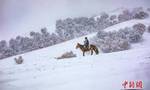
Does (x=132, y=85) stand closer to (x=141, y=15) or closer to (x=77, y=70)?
(x=77, y=70)

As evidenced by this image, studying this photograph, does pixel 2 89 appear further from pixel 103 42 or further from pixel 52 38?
pixel 103 42

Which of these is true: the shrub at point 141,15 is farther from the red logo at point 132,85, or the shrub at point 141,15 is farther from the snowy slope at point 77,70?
the red logo at point 132,85

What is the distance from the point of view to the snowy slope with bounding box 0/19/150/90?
2637mm

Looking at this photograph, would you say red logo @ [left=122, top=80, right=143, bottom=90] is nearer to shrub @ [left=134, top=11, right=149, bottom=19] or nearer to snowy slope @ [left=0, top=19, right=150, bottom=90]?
snowy slope @ [left=0, top=19, right=150, bottom=90]

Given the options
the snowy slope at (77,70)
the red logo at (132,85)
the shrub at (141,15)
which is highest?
the shrub at (141,15)

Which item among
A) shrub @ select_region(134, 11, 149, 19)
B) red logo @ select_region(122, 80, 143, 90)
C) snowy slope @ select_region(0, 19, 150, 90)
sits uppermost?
shrub @ select_region(134, 11, 149, 19)

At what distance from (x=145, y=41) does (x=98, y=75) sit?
62cm

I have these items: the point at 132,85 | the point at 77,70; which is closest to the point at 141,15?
the point at 132,85

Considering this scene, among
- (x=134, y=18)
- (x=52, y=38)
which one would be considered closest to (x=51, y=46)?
(x=52, y=38)

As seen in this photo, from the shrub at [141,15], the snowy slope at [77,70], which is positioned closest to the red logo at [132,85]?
the snowy slope at [77,70]

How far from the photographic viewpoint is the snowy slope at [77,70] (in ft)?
8.65

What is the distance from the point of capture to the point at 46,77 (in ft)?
8.80

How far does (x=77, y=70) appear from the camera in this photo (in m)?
2.67

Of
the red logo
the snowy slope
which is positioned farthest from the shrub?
the red logo
